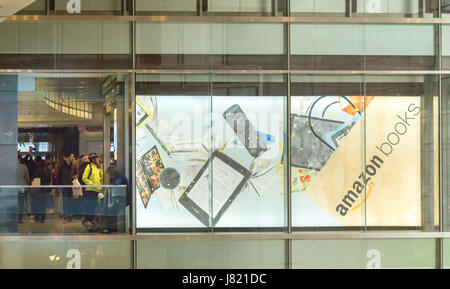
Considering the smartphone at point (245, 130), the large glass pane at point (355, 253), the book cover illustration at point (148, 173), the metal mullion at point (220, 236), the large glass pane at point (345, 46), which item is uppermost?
the large glass pane at point (345, 46)

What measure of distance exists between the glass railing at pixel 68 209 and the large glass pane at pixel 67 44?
188 centimetres

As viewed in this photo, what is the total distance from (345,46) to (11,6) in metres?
4.75

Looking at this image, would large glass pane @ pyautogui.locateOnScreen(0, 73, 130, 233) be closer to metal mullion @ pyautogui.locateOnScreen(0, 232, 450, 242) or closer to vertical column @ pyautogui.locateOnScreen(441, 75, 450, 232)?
metal mullion @ pyautogui.locateOnScreen(0, 232, 450, 242)

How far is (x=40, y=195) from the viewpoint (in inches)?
307

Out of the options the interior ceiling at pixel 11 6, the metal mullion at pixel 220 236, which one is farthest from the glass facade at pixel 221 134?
the interior ceiling at pixel 11 6

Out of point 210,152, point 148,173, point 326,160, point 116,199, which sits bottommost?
point 116,199

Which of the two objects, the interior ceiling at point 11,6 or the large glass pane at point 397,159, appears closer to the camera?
the interior ceiling at point 11,6

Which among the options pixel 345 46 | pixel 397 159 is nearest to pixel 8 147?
pixel 345 46

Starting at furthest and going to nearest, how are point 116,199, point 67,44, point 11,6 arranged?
point 116,199
point 67,44
point 11,6

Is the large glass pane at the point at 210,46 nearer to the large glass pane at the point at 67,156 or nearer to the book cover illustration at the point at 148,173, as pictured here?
the large glass pane at the point at 67,156

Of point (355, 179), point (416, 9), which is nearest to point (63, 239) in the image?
point (355, 179)

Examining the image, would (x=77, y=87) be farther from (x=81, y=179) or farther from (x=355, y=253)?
(x=355, y=253)

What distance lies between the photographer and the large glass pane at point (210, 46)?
300 inches

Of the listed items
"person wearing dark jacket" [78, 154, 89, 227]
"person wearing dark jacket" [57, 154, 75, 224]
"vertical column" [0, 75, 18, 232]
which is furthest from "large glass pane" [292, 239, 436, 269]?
"vertical column" [0, 75, 18, 232]
